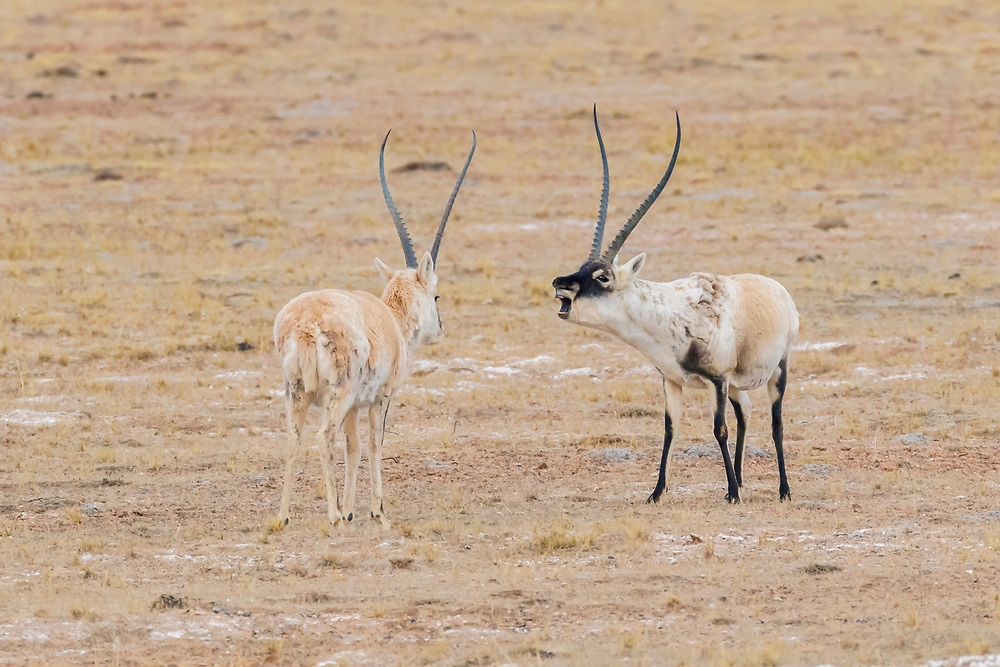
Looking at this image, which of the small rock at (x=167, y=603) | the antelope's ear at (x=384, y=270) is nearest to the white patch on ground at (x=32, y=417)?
the antelope's ear at (x=384, y=270)

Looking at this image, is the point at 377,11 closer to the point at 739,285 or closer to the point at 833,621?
the point at 739,285

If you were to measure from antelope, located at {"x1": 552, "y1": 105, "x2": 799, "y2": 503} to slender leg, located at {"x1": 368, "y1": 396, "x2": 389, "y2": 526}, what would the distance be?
1391 mm

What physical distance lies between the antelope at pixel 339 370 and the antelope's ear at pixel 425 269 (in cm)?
58

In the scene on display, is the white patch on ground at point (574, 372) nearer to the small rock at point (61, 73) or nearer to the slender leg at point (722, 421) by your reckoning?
the slender leg at point (722, 421)

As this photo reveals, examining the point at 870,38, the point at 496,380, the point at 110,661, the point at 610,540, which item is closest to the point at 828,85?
the point at 870,38

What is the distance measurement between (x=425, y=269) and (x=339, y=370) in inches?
73.0

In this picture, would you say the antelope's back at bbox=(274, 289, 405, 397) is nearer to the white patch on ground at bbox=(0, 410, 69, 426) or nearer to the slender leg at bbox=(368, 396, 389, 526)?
the slender leg at bbox=(368, 396, 389, 526)

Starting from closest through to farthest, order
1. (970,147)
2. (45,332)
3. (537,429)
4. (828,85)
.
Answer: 1. (537,429)
2. (45,332)
3. (970,147)
4. (828,85)

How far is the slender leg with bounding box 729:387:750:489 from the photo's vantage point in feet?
36.3

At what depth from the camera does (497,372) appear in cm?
1608

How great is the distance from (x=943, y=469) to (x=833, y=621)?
4085mm

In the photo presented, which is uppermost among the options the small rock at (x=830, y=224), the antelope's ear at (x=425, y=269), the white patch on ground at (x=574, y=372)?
the antelope's ear at (x=425, y=269)

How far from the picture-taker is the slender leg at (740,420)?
1105cm

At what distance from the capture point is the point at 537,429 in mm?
13727
